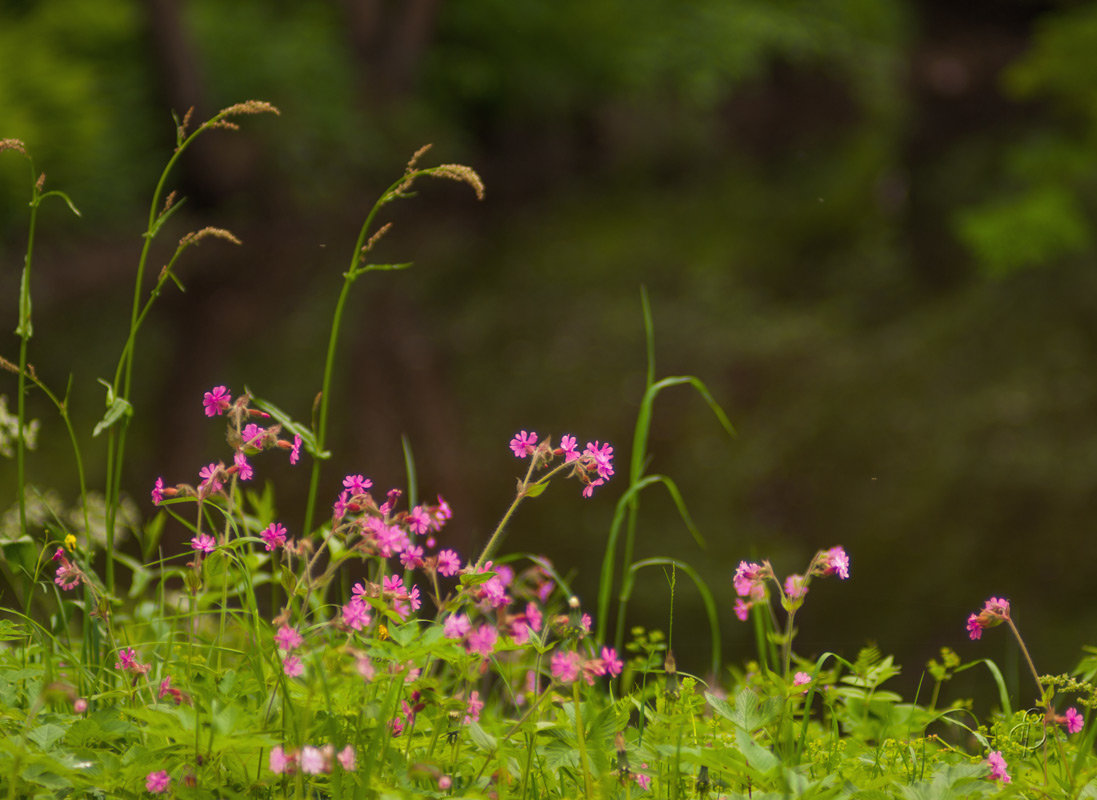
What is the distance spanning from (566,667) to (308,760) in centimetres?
23

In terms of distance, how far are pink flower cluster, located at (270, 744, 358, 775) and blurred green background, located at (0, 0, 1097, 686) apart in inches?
27.3

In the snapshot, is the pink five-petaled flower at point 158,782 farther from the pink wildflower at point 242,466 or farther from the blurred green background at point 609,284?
the blurred green background at point 609,284

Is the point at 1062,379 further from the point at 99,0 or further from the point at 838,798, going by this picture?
the point at 99,0

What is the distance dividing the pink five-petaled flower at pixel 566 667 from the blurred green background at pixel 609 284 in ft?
1.72

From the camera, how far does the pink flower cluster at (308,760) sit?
31.0 inches

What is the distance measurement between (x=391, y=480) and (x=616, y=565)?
0.95 m

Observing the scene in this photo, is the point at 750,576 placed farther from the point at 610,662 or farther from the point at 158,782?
the point at 158,782

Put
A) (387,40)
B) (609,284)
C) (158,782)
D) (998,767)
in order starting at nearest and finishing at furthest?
(158,782)
(998,767)
(609,284)
(387,40)

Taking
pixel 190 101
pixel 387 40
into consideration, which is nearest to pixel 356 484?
pixel 190 101

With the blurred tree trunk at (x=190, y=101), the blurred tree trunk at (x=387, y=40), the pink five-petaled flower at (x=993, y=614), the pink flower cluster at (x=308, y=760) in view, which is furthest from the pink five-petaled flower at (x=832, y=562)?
the blurred tree trunk at (x=387, y=40)

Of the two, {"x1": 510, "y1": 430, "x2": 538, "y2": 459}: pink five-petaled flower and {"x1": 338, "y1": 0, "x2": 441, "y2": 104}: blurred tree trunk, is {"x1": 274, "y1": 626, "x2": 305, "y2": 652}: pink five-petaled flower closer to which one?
{"x1": 510, "y1": 430, "x2": 538, "y2": 459}: pink five-petaled flower

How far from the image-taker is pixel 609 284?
868cm

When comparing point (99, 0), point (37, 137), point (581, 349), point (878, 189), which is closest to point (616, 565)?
point (581, 349)

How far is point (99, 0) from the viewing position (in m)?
9.19
